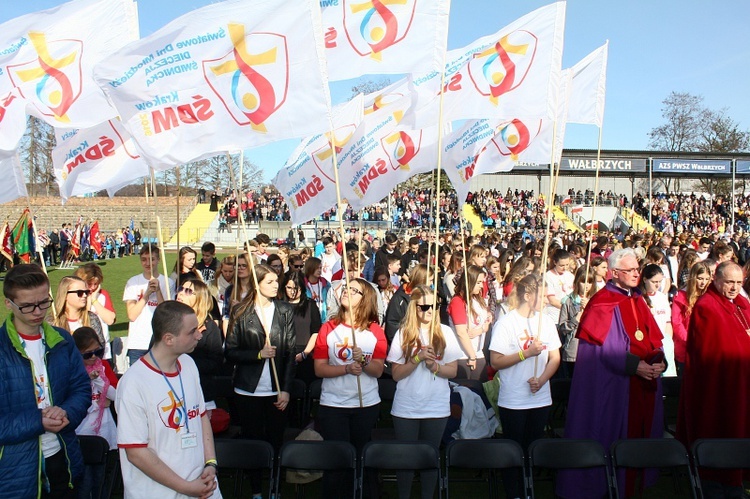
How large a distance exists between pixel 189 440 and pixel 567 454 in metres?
2.77

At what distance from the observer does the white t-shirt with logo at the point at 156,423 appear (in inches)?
125

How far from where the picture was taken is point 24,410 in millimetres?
3375

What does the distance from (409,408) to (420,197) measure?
120ft

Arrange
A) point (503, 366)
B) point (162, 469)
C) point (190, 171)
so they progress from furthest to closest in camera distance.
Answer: point (190, 171) < point (503, 366) < point (162, 469)

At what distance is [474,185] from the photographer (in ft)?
169

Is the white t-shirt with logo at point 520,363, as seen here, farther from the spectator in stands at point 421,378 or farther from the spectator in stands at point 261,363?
the spectator in stands at point 261,363

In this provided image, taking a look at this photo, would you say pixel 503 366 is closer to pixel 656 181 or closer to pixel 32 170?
pixel 656 181

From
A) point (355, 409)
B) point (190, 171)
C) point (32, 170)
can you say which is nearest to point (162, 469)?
point (355, 409)

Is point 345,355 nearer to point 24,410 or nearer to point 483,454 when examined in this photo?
point 483,454

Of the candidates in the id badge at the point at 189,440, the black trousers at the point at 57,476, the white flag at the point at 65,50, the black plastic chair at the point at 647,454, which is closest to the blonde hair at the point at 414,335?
the black plastic chair at the point at 647,454

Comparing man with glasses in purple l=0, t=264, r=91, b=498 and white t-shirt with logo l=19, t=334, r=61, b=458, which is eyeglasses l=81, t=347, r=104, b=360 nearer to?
man with glasses in purple l=0, t=264, r=91, b=498

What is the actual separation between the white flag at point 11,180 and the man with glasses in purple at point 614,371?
5.27 metres

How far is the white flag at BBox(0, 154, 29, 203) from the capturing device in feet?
19.8

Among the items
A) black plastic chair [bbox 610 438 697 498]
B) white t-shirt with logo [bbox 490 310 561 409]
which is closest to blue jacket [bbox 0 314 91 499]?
white t-shirt with logo [bbox 490 310 561 409]
